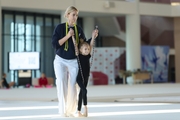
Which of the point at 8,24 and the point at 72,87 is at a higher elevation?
the point at 8,24

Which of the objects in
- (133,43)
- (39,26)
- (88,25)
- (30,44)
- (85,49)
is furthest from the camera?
(88,25)

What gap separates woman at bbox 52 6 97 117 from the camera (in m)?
6.00

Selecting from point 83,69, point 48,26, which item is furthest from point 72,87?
point 48,26

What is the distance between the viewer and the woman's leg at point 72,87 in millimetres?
5996

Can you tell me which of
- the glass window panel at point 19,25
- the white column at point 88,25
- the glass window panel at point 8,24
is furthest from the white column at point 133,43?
the glass window panel at point 8,24

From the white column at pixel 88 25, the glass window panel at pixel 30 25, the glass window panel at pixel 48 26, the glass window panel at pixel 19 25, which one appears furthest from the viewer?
the white column at pixel 88 25

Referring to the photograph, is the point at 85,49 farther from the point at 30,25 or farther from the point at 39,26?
the point at 39,26

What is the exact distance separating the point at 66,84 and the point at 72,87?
113 mm

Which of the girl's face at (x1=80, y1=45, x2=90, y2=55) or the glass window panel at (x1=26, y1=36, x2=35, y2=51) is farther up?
the glass window panel at (x1=26, y1=36, x2=35, y2=51)

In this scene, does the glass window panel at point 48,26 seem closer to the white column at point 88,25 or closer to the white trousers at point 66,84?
the white column at point 88,25

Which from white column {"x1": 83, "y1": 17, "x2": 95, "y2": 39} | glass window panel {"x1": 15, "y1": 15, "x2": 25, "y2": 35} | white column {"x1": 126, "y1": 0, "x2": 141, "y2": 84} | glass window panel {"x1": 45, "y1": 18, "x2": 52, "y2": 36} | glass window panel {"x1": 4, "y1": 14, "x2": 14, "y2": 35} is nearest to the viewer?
white column {"x1": 126, "y1": 0, "x2": 141, "y2": 84}

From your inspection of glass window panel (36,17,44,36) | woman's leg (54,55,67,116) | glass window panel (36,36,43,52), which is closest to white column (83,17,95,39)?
glass window panel (36,17,44,36)

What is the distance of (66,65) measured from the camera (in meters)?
6.04

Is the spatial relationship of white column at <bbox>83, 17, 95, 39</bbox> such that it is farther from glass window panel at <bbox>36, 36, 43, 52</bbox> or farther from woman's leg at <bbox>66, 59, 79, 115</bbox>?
woman's leg at <bbox>66, 59, 79, 115</bbox>
